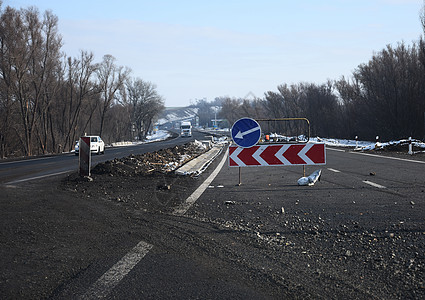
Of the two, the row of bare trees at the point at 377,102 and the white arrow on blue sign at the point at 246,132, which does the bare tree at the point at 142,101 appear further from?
the white arrow on blue sign at the point at 246,132

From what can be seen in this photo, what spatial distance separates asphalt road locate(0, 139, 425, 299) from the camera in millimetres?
3898

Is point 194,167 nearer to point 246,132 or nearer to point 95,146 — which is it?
point 246,132

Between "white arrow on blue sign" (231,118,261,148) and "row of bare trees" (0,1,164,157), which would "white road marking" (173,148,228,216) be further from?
"row of bare trees" (0,1,164,157)

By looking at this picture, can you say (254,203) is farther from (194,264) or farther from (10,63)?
(10,63)

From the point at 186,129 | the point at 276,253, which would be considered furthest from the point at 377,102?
the point at 186,129

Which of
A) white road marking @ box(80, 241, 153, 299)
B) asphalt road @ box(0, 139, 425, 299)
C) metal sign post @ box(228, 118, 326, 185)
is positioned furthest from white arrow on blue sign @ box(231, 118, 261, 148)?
white road marking @ box(80, 241, 153, 299)

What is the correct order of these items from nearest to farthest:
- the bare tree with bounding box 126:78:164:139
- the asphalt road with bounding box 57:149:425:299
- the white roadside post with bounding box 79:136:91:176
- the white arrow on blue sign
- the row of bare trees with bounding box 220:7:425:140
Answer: the asphalt road with bounding box 57:149:425:299
the white arrow on blue sign
the white roadside post with bounding box 79:136:91:176
the row of bare trees with bounding box 220:7:425:140
the bare tree with bounding box 126:78:164:139

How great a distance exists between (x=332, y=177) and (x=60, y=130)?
62555mm

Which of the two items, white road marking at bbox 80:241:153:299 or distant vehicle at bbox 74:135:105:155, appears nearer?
white road marking at bbox 80:241:153:299

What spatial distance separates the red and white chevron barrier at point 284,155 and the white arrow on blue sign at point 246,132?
222 mm

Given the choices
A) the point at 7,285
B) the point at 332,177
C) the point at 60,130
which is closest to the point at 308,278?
the point at 7,285

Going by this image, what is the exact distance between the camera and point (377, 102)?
51.4m

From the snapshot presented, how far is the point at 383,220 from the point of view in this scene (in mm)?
6789

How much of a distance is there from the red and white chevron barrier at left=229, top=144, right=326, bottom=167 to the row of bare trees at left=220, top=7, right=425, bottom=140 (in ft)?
85.8
